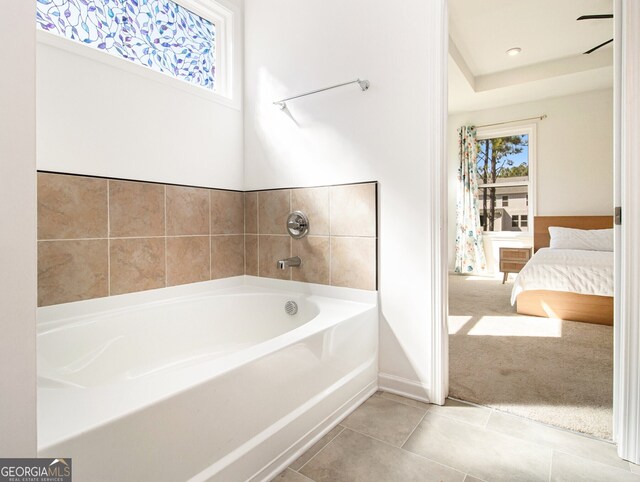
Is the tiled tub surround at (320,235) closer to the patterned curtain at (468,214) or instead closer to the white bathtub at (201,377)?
the white bathtub at (201,377)

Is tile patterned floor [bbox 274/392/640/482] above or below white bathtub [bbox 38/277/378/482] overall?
below

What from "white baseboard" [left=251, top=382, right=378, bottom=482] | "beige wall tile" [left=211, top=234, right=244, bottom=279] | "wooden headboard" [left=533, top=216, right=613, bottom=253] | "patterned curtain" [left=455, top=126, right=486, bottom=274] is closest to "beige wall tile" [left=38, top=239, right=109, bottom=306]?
"beige wall tile" [left=211, top=234, right=244, bottom=279]

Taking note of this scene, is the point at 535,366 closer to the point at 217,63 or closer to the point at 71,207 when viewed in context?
the point at 71,207

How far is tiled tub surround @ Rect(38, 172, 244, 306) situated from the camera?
5.33ft

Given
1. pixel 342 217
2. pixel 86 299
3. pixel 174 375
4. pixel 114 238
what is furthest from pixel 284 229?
pixel 174 375

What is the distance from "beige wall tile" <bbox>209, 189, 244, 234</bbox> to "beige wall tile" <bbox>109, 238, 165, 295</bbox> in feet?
1.42

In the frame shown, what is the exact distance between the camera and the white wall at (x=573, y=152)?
15.5 ft

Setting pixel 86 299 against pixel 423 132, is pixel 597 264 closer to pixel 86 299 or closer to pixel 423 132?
pixel 423 132

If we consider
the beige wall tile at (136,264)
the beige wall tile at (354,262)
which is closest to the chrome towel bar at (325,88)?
the beige wall tile at (354,262)

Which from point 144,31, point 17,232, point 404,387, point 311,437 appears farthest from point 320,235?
point 17,232

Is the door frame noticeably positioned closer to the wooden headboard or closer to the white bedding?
the white bedding

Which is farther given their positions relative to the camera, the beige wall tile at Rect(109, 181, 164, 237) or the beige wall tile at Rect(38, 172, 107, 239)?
the beige wall tile at Rect(109, 181, 164, 237)

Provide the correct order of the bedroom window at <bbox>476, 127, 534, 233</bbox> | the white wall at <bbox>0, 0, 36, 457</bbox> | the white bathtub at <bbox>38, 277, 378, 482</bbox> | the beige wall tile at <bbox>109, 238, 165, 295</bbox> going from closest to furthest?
the white wall at <bbox>0, 0, 36, 457</bbox>, the white bathtub at <bbox>38, 277, 378, 482</bbox>, the beige wall tile at <bbox>109, 238, 165, 295</bbox>, the bedroom window at <bbox>476, 127, 534, 233</bbox>

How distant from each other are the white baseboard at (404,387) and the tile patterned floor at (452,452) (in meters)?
0.11
